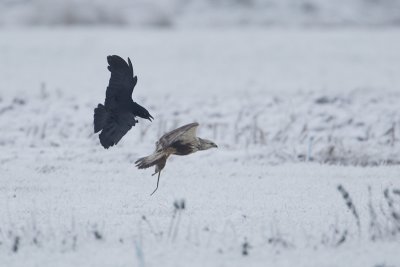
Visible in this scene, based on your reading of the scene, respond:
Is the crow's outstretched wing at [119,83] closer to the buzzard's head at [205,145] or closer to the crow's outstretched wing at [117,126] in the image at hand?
the crow's outstretched wing at [117,126]

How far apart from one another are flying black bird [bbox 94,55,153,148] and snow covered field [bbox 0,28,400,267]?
0.46 meters

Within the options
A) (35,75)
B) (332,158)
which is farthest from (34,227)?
(35,75)

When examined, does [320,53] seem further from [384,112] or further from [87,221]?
[87,221]

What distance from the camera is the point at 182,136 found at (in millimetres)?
4473

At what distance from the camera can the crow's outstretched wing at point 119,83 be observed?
4.57 m

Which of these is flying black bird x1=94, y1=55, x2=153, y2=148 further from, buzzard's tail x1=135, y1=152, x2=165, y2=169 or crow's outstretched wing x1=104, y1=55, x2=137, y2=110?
buzzard's tail x1=135, y1=152, x2=165, y2=169

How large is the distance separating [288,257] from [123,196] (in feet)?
5.50

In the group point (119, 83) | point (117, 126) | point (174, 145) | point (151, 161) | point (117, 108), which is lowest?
point (151, 161)

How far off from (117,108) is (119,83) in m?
0.20

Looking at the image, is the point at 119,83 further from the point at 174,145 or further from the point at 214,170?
the point at 214,170

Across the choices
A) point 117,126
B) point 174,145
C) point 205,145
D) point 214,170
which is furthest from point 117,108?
point 214,170

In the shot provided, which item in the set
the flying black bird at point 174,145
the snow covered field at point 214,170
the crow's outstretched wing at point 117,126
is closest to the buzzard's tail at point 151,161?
the flying black bird at point 174,145

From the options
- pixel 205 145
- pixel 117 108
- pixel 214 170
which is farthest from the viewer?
pixel 214 170

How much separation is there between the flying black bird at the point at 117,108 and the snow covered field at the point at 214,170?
46 centimetres
